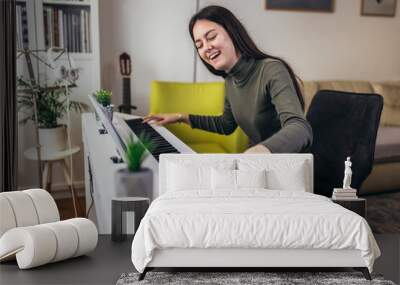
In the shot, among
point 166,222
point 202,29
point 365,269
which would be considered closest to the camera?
point 166,222

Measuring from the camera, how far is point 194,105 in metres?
3.35

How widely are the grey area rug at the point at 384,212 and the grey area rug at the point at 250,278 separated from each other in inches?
25.8

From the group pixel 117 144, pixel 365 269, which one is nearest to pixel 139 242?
pixel 117 144

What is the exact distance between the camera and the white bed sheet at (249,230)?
8.96 feet

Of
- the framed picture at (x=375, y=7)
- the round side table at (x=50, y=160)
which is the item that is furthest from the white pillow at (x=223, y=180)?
the framed picture at (x=375, y=7)

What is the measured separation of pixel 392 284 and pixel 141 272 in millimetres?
1353

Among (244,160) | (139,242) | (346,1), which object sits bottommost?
(139,242)

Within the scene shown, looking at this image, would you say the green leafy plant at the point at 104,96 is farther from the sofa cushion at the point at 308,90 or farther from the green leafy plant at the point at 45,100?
the sofa cushion at the point at 308,90

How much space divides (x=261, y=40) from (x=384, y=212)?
144 cm

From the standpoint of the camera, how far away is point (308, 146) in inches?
133

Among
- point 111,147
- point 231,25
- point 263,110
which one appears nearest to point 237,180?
point 263,110

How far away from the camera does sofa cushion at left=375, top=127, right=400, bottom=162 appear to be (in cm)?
348

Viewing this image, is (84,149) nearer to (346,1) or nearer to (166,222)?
(166,222)

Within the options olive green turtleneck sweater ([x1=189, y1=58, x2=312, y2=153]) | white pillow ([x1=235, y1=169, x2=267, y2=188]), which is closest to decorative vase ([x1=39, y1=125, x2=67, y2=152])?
olive green turtleneck sweater ([x1=189, y1=58, x2=312, y2=153])
